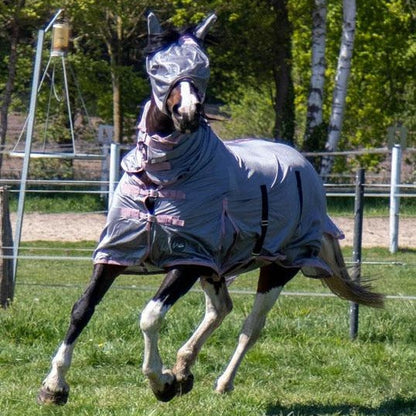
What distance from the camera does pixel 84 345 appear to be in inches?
299

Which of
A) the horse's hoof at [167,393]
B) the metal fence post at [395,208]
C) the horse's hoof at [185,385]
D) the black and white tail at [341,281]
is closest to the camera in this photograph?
the horse's hoof at [167,393]

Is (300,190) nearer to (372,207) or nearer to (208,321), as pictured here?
(208,321)

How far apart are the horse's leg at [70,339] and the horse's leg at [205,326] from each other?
0.62m

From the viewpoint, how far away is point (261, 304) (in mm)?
6762

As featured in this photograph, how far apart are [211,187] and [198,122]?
22.2 inches

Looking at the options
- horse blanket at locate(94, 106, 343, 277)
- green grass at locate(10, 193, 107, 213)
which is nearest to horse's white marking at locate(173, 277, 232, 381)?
horse blanket at locate(94, 106, 343, 277)

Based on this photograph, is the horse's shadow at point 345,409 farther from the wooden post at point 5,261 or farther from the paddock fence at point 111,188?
the wooden post at point 5,261

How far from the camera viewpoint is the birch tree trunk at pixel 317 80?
23.5 meters

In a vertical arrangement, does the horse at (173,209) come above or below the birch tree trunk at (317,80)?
above

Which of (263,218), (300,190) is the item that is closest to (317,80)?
(300,190)

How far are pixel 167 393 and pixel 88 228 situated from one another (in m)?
13.6

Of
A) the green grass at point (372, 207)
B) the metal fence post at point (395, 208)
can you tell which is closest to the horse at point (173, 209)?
the metal fence post at point (395, 208)

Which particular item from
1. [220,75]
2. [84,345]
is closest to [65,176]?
[220,75]

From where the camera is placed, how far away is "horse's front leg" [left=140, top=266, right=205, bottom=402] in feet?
18.9
